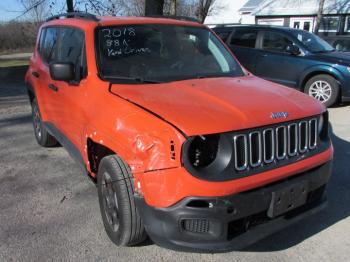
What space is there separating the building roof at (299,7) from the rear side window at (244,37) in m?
22.6

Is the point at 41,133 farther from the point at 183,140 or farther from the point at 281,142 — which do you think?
the point at 281,142

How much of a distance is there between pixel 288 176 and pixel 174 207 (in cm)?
90

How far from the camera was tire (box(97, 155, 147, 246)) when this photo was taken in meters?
2.87

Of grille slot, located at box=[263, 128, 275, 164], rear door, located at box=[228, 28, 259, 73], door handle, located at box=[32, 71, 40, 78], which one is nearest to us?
grille slot, located at box=[263, 128, 275, 164]

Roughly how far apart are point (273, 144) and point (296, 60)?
22.3 feet

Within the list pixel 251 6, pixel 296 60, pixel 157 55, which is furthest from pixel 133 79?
pixel 251 6

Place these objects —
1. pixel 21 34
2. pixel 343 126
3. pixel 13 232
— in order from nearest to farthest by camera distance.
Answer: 1. pixel 13 232
2. pixel 343 126
3. pixel 21 34

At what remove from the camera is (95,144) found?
3.50 meters

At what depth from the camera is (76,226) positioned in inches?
141

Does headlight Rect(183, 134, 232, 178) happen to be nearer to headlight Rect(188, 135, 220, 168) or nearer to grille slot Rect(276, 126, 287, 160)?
headlight Rect(188, 135, 220, 168)

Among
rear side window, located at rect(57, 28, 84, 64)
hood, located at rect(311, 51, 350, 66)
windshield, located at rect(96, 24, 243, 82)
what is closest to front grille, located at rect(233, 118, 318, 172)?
windshield, located at rect(96, 24, 243, 82)

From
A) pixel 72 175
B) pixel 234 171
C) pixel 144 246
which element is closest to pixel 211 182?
pixel 234 171

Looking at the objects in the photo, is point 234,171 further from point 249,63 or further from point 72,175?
point 249,63

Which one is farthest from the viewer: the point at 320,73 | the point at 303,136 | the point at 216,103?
the point at 320,73
